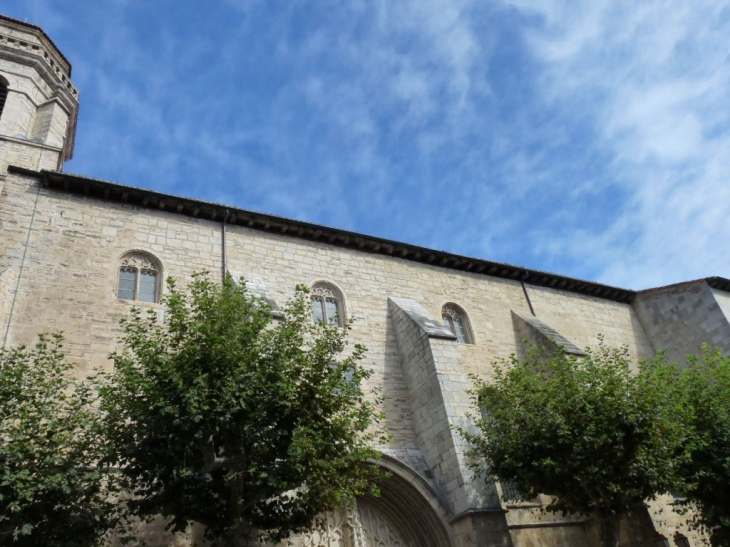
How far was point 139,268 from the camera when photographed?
14219 mm

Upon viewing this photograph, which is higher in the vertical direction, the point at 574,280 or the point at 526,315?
the point at 574,280

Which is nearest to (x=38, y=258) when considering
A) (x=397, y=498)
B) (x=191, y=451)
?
(x=191, y=451)

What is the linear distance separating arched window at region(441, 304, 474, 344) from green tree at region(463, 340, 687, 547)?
4.74m

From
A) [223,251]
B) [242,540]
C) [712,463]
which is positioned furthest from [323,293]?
[712,463]

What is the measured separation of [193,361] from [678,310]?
19285 millimetres

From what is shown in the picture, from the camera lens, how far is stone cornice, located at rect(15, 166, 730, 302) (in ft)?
47.4

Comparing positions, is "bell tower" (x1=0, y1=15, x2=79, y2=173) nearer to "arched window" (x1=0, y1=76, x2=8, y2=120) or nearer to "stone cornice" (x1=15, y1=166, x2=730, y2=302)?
"arched window" (x1=0, y1=76, x2=8, y2=120)

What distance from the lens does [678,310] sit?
72.4 ft

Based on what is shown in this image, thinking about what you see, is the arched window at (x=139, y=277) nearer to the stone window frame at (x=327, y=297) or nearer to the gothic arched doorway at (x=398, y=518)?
the stone window frame at (x=327, y=297)

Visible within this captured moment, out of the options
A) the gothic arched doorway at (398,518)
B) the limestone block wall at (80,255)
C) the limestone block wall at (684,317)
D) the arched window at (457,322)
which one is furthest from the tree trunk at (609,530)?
the limestone block wall at (684,317)

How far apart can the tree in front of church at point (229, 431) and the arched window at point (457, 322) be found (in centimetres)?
826

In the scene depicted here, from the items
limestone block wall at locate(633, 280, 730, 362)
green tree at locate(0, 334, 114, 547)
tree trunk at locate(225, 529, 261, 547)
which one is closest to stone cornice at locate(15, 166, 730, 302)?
limestone block wall at locate(633, 280, 730, 362)

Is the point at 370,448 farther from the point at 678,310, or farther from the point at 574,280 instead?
the point at 678,310

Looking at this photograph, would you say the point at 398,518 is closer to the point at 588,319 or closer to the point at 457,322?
the point at 457,322
